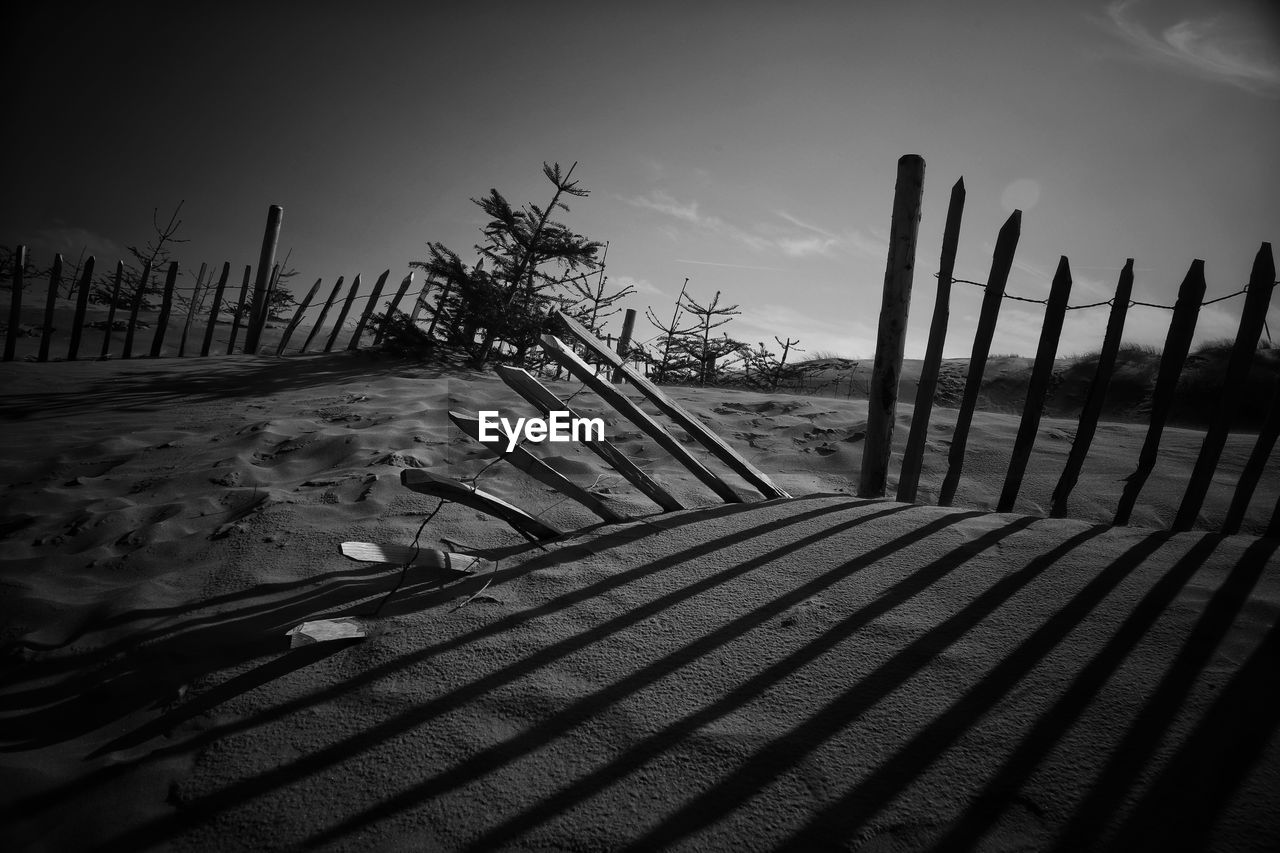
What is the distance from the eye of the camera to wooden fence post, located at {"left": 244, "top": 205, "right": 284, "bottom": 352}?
8.39 m

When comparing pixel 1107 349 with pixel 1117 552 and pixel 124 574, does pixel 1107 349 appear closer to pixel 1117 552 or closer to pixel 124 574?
pixel 1117 552

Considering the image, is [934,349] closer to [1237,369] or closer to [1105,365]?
[1105,365]

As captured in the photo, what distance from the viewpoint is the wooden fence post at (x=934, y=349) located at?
3.04 m

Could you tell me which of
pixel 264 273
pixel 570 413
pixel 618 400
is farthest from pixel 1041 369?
pixel 264 273

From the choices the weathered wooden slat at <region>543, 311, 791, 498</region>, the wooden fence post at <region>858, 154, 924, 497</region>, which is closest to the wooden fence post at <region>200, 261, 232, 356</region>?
the weathered wooden slat at <region>543, 311, 791, 498</region>

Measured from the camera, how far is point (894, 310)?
3.16 m

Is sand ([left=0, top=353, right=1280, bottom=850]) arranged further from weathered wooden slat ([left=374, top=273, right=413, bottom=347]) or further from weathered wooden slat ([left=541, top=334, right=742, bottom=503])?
weathered wooden slat ([left=374, top=273, right=413, bottom=347])

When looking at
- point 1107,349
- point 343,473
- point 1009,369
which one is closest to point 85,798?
point 343,473

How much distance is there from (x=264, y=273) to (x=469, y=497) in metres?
9.14

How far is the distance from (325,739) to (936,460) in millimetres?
4371

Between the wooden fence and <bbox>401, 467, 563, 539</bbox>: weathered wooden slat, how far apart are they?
2.13 metres

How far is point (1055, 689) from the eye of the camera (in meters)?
1.33

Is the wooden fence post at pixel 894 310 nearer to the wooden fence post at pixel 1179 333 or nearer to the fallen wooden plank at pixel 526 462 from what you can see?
the wooden fence post at pixel 1179 333

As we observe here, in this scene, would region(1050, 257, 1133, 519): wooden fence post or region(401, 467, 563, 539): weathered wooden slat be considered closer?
region(401, 467, 563, 539): weathered wooden slat
